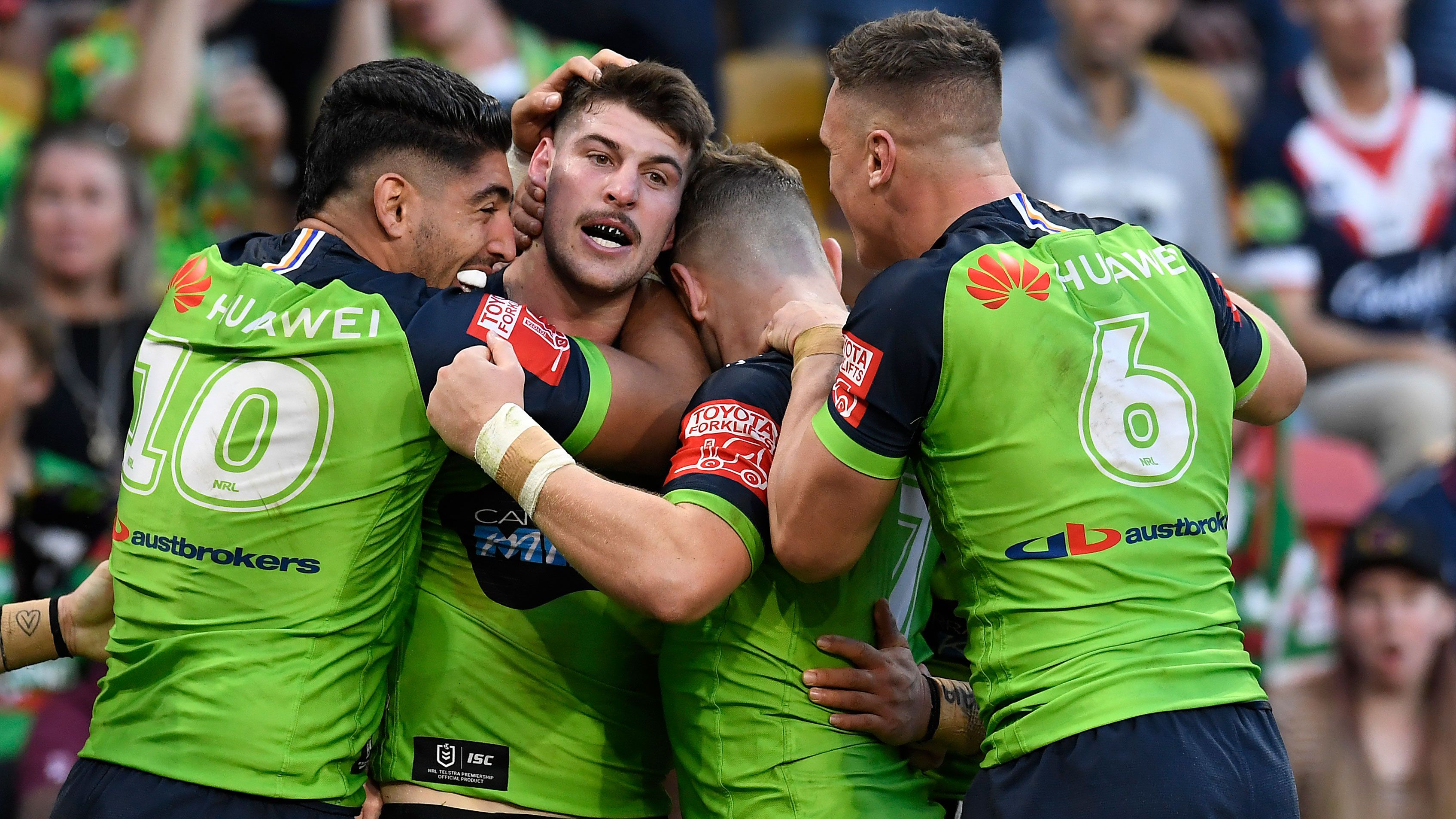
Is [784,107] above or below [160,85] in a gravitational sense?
above

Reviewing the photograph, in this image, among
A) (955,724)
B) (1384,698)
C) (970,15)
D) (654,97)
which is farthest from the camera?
(970,15)

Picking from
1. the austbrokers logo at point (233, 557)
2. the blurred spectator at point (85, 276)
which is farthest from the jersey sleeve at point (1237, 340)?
the blurred spectator at point (85, 276)

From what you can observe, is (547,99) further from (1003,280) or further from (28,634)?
(28,634)

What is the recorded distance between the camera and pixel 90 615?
3879 millimetres

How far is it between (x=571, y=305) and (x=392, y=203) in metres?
0.67

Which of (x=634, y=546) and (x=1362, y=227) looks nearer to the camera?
(x=634, y=546)

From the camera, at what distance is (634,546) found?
3305 millimetres

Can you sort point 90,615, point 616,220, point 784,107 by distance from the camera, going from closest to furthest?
point 90,615, point 616,220, point 784,107

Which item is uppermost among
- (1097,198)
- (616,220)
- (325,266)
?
(1097,198)

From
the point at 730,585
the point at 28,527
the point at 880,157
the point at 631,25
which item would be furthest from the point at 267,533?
the point at 631,25

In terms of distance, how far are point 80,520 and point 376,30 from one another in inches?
124

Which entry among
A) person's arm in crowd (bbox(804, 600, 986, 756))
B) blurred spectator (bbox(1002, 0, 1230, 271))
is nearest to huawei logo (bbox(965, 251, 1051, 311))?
person's arm in crowd (bbox(804, 600, 986, 756))

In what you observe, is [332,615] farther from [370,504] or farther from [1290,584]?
[1290,584]

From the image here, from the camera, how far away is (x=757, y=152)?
453cm
